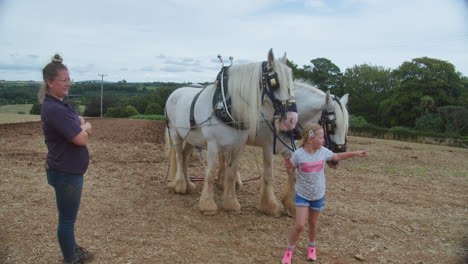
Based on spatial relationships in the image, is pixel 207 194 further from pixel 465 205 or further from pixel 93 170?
pixel 465 205

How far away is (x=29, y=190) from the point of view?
194 inches

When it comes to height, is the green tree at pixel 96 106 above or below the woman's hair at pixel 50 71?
below

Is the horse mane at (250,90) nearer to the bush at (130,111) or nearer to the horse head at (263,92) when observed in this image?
the horse head at (263,92)

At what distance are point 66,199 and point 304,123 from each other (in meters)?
2.89

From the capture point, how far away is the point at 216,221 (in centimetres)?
421

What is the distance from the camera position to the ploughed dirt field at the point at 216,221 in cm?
330

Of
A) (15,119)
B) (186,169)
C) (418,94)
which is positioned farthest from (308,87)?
(418,94)

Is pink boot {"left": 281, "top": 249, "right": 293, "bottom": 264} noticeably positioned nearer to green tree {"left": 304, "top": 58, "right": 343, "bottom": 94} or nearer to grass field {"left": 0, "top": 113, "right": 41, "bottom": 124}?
grass field {"left": 0, "top": 113, "right": 41, "bottom": 124}

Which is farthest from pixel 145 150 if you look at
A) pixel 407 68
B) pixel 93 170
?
pixel 407 68

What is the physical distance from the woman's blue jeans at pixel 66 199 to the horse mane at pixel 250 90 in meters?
1.95

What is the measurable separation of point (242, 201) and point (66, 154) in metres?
3.22

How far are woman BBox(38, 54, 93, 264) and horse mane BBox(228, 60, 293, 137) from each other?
1.82 meters

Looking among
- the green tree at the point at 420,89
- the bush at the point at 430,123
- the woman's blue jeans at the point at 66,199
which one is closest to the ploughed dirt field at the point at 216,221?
the woman's blue jeans at the point at 66,199

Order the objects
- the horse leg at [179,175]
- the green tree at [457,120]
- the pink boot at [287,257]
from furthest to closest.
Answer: the green tree at [457,120]
the horse leg at [179,175]
the pink boot at [287,257]
